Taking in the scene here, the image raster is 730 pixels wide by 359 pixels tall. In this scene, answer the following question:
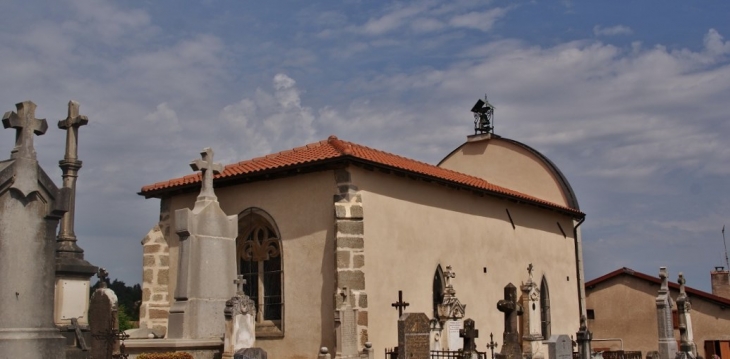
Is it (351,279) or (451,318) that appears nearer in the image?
(351,279)

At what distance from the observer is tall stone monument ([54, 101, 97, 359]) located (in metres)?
12.6

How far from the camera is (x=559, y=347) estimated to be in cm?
1526

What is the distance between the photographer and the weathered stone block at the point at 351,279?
615 inches

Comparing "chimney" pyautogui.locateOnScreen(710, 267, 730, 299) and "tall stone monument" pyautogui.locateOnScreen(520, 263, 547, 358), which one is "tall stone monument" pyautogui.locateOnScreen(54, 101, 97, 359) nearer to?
"tall stone monument" pyautogui.locateOnScreen(520, 263, 547, 358)

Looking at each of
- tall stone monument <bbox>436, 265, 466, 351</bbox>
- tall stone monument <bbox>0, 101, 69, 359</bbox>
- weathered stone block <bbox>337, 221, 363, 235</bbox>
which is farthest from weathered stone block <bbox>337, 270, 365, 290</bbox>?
tall stone monument <bbox>0, 101, 69, 359</bbox>

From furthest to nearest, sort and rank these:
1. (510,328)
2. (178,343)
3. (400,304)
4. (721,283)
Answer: (721,283)
(400,304)
(510,328)
(178,343)

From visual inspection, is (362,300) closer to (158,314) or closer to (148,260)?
(158,314)

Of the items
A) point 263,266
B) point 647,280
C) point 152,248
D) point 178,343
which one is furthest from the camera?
point 647,280

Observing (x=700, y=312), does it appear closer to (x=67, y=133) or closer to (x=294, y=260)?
(x=294, y=260)

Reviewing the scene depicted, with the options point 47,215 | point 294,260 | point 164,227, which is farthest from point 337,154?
point 47,215

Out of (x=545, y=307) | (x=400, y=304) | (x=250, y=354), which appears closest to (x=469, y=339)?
(x=400, y=304)

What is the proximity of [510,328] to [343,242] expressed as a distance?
3944mm

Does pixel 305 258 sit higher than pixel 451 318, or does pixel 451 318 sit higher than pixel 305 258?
pixel 305 258

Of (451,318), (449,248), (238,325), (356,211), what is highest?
(356,211)
